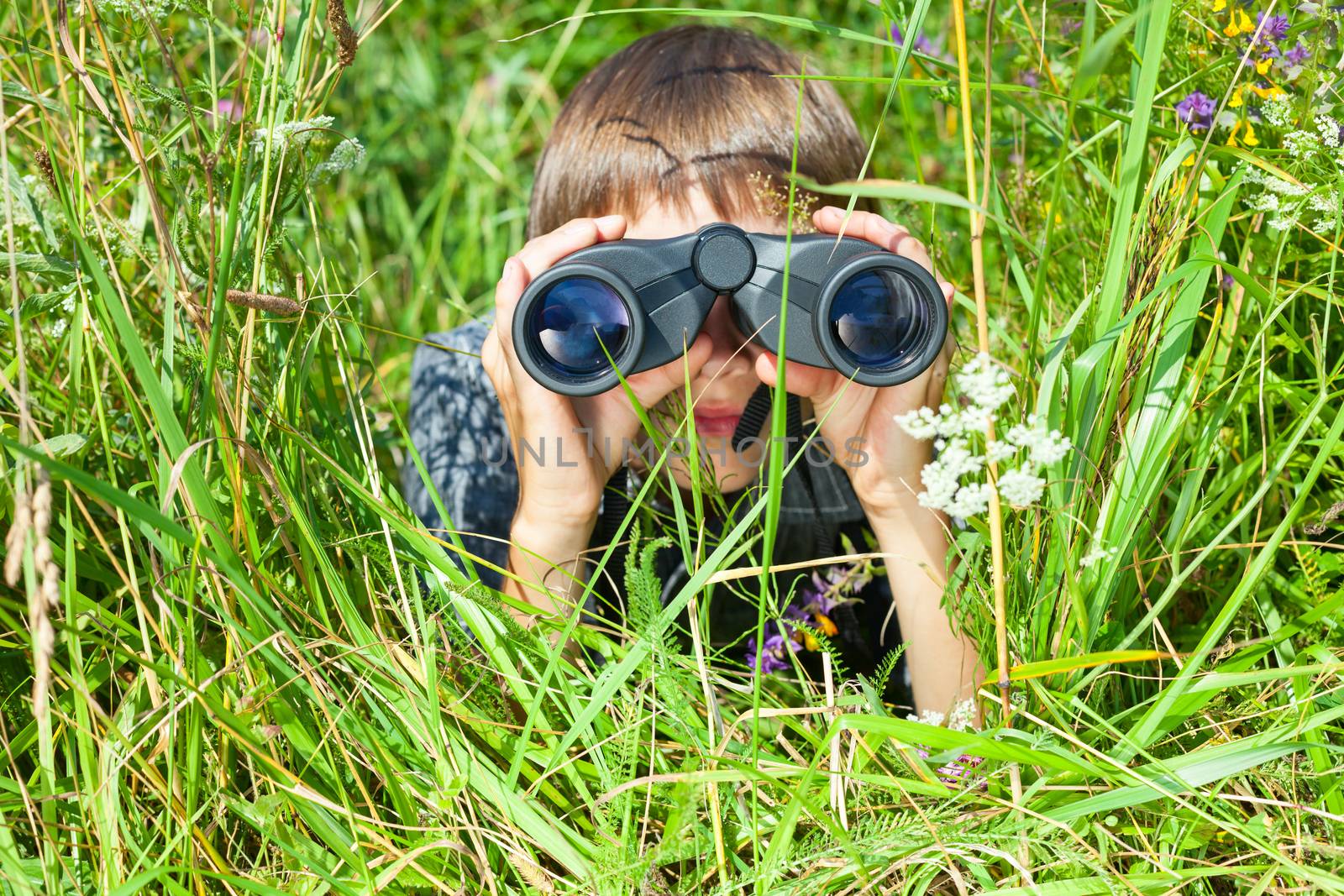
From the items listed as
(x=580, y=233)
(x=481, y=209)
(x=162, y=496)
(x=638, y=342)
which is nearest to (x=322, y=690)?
(x=162, y=496)

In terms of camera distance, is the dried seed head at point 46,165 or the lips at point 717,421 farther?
the lips at point 717,421

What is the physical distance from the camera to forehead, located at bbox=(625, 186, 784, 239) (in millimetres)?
1293

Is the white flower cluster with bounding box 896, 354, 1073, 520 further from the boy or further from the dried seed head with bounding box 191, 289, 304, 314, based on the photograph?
the dried seed head with bounding box 191, 289, 304, 314

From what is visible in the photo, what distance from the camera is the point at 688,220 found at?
1311 mm

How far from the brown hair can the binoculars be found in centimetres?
15

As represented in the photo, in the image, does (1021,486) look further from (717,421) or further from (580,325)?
(717,421)

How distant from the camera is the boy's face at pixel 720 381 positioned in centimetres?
126

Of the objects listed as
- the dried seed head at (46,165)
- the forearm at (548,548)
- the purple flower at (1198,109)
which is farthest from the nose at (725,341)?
the dried seed head at (46,165)

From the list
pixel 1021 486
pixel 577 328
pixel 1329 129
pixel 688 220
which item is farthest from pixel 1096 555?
pixel 688 220

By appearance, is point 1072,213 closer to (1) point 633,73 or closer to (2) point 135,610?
(1) point 633,73

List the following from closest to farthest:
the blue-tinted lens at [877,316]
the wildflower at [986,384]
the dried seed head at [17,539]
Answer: the dried seed head at [17,539] < the wildflower at [986,384] < the blue-tinted lens at [877,316]

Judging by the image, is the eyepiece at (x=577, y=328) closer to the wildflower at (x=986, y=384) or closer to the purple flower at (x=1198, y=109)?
the wildflower at (x=986, y=384)

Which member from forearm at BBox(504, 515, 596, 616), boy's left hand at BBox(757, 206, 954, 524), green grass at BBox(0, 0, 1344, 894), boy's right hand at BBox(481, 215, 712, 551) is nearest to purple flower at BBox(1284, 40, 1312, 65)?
green grass at BBox(0, 0, 1344, 894)

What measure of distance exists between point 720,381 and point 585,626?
17.1 inches
